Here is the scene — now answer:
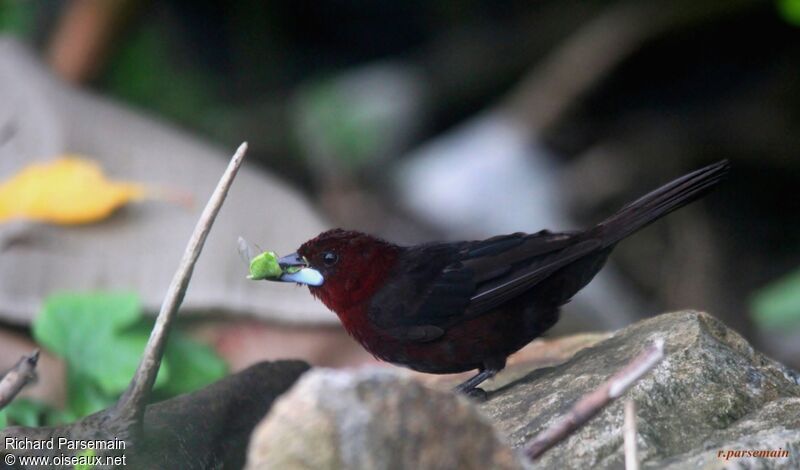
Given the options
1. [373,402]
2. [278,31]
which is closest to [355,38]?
[278,31]

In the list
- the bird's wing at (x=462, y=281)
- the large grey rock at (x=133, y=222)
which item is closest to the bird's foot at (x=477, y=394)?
the bird's wing at (x=462, y=281)

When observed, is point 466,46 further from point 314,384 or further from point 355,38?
point 314,384

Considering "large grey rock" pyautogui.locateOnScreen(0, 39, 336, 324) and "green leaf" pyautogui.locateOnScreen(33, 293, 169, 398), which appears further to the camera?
"large grey rock" pyautogui.locateOnScreen(0, 39, 336, 324)

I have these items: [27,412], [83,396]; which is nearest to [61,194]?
[83,396]

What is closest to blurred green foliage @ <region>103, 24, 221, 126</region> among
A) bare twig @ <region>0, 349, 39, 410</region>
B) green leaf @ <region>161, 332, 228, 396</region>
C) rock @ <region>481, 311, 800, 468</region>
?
green leaf @ <region>161, 332, 228, 396</region>

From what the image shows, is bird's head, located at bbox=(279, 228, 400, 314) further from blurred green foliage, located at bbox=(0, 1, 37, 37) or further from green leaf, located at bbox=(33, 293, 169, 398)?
blurred green foliage, located at bbox=(0, 1, 37, 37)

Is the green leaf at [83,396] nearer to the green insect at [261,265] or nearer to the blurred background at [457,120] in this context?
the green insect at [261,265]

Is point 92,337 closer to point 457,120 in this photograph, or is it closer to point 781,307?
point 781,307
